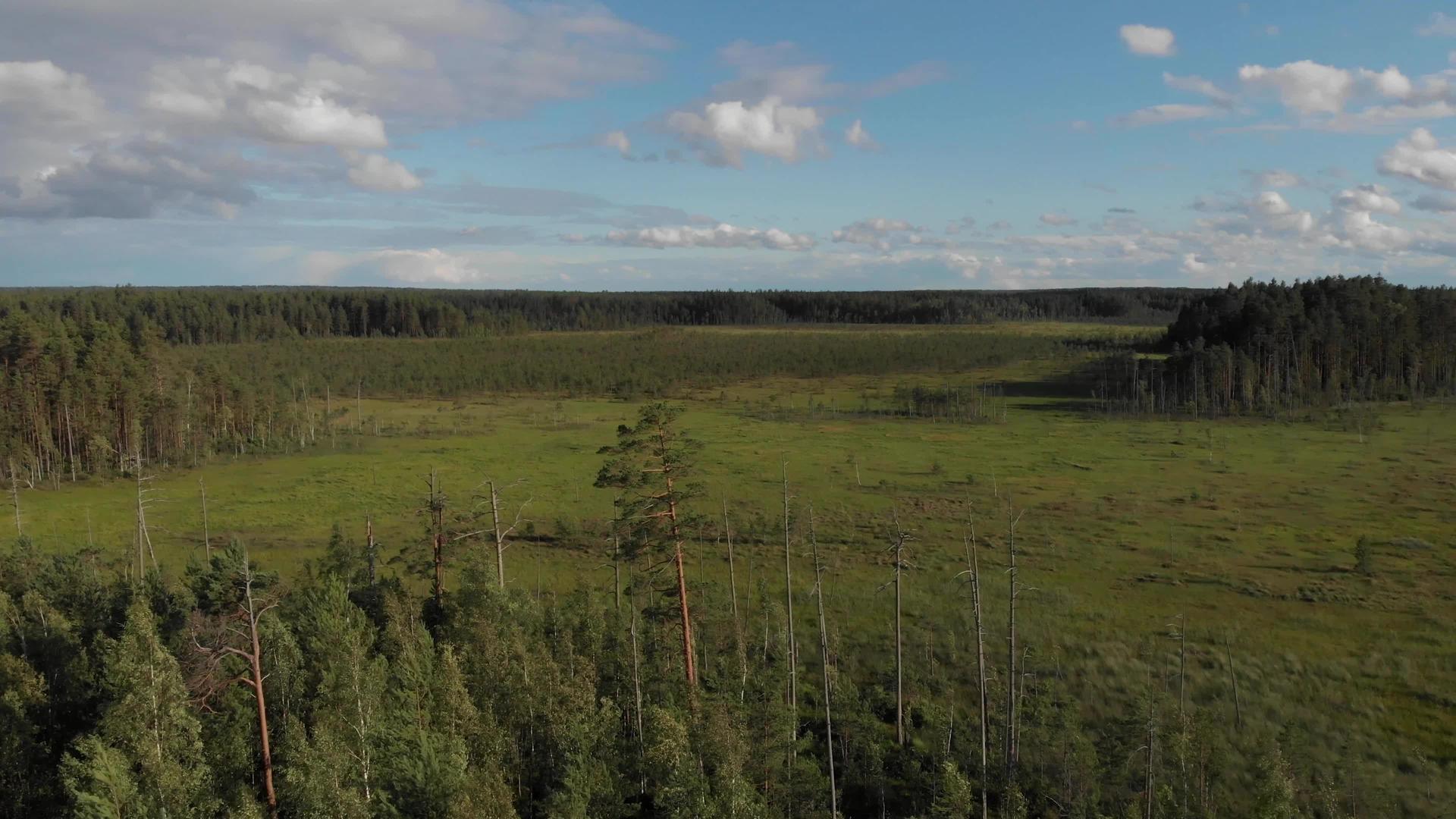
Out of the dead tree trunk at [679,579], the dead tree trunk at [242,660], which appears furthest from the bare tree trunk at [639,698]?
the dead tree trunk at [242,660]

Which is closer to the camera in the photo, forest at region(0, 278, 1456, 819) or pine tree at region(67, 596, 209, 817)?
pine tree at region(67, 596, 209, 817)

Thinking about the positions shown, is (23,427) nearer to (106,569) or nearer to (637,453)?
(106,569)

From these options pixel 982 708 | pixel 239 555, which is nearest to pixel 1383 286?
pixel 982 708

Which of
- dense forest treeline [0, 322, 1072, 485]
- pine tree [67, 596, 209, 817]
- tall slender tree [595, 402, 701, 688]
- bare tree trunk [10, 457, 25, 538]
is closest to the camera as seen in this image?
pine tree [67, 596, 209, 817]

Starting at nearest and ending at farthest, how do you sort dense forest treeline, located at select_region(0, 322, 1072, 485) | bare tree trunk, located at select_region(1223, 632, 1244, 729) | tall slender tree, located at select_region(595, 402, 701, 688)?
tall slender tree, located at select_region(595, 402, 701, 688)
bare tree trunk, located at select_region(1223, 632, 1244, 729)
dense forest treeline, located at select_region(0, 322, 1072, 485)

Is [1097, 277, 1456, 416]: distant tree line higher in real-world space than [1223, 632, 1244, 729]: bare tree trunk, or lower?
higher

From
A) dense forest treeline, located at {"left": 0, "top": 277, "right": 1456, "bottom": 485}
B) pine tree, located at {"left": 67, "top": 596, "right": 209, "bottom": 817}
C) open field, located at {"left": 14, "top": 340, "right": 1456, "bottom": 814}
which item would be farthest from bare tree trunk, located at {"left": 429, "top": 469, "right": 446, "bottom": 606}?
dense forest treeline, located at {"left": 0, "top": 277, "right": 1456, "bottom": 485}

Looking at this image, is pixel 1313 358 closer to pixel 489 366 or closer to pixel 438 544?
pixel 438 544

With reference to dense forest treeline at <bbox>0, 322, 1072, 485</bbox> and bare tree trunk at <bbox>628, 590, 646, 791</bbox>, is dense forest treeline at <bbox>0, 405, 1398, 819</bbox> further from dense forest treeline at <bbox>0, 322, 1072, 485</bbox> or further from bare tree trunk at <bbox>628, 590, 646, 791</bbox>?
dense forest treeline at <bbox>0, 322, 1072, 485</bbox>
